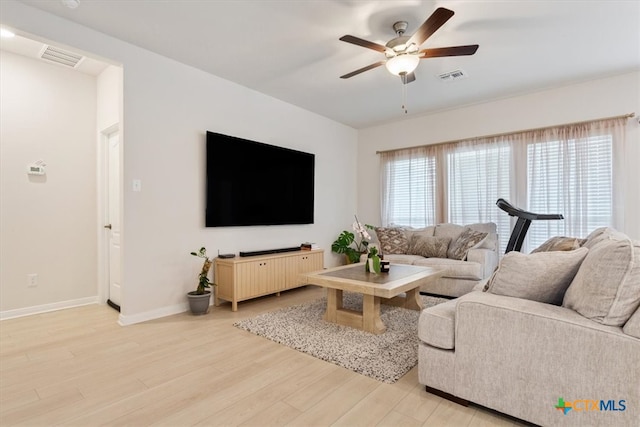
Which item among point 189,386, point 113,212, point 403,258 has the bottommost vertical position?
point 189,386

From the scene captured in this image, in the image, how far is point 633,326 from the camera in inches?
51.6

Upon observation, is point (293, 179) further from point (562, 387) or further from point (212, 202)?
point (562, 387)

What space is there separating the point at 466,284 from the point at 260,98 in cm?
354

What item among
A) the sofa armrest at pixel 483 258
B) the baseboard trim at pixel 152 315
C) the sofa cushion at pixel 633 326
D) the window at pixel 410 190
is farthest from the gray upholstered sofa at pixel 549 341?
the window at pixel 410 190

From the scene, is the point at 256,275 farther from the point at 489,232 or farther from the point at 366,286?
the point at 489,232

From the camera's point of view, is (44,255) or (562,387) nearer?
(562,387)

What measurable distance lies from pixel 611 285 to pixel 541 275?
0.32 meters

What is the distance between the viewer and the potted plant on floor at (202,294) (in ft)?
10.8

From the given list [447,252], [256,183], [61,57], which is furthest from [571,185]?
[61,57]

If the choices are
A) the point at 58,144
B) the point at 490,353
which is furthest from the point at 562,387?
the point at 58,144

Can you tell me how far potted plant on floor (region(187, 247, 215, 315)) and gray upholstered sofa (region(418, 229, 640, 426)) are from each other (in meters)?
2.33

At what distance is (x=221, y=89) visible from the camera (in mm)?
3855

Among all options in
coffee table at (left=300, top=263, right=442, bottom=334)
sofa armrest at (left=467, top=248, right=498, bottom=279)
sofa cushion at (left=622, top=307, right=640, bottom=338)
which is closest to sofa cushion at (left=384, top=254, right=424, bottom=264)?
sofa armrest at (left=467, top=248, right=498, bottom=279)

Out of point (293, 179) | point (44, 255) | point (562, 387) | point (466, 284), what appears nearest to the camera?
point (562, 387)
